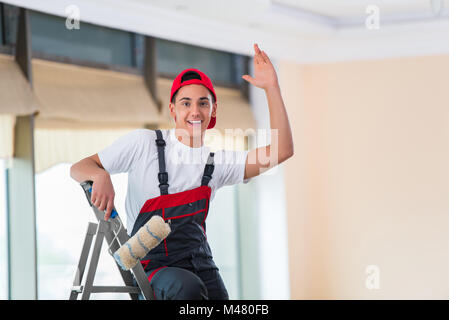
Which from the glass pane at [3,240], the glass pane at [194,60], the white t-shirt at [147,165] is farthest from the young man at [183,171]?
the glass pane at [194,60]

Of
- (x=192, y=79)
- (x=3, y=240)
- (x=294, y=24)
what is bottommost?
(x=3, y=240)

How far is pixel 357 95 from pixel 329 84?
29 cm

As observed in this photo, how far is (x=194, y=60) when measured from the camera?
5.71 meters

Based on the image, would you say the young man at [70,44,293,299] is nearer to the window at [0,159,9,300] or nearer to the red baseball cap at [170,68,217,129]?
the red baseball cap at [170,68,217,129]

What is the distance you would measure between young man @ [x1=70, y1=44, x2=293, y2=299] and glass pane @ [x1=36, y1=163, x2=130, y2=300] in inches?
109

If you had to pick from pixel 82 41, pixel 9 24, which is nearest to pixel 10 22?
pixel 9 24

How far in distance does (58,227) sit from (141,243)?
3103mm

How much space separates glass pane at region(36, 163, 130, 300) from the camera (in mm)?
4480

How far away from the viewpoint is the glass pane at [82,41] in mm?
4477

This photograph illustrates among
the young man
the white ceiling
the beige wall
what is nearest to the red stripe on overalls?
the young man

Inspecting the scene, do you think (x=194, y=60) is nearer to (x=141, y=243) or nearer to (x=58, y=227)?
(x=58, y=227)

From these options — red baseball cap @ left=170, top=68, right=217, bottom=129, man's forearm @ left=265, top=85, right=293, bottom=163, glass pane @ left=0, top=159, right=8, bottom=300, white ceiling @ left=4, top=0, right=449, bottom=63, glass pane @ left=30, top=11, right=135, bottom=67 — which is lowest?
glass pane @ left=0, top=159, right=8, bottom=300
